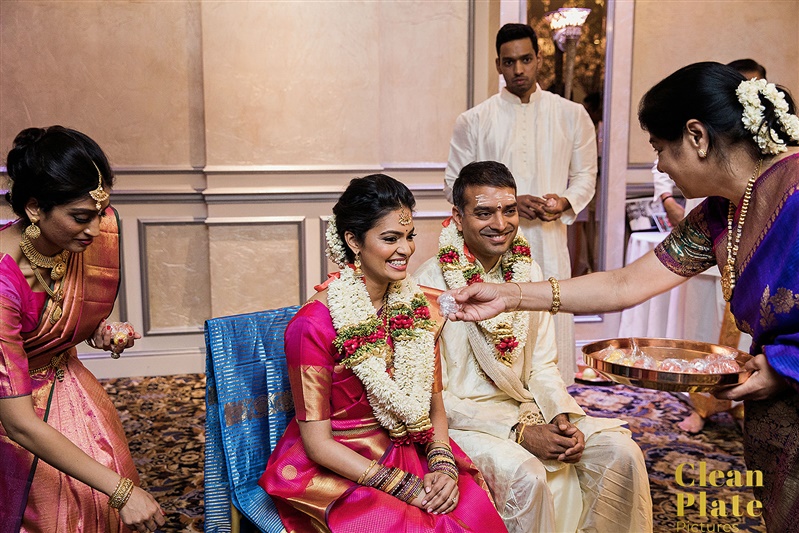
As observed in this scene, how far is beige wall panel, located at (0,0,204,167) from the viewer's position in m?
5.35

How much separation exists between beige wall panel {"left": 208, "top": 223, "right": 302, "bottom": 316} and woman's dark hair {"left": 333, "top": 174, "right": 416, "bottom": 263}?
11.2 ft

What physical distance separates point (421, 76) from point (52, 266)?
4292 millimetres

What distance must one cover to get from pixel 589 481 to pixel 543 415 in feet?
0.93

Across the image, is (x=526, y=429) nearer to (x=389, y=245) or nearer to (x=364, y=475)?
(x=364, y=475)

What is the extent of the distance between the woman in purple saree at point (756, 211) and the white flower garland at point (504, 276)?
2.94 ft

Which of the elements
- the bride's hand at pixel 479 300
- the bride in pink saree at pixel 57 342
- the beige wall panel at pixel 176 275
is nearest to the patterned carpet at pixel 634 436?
the beige wall panel at pixel 176 275

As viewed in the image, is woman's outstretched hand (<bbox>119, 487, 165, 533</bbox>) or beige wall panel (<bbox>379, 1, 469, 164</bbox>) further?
beige wall panel (<bbox>379, 1, 469, 164</bbox>)

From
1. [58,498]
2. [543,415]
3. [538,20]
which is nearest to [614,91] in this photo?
[538,20]

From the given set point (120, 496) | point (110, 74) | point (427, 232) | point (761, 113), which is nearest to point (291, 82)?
point (110, 74)

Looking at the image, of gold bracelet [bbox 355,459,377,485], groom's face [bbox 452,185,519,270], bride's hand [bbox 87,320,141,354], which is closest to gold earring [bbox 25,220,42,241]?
bride's hand [bbox 87,320,141,354]

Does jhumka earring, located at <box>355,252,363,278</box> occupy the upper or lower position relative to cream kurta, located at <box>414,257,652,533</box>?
upper

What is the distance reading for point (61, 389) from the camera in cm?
224

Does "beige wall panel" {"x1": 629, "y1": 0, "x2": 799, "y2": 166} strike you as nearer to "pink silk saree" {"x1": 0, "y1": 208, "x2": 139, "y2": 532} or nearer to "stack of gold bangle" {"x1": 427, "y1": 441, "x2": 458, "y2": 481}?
"stack of gold bangle" {"x1": 427, "y1": 441, "x2": 458, "y2": 481}

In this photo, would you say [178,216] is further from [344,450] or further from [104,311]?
[344,450]
